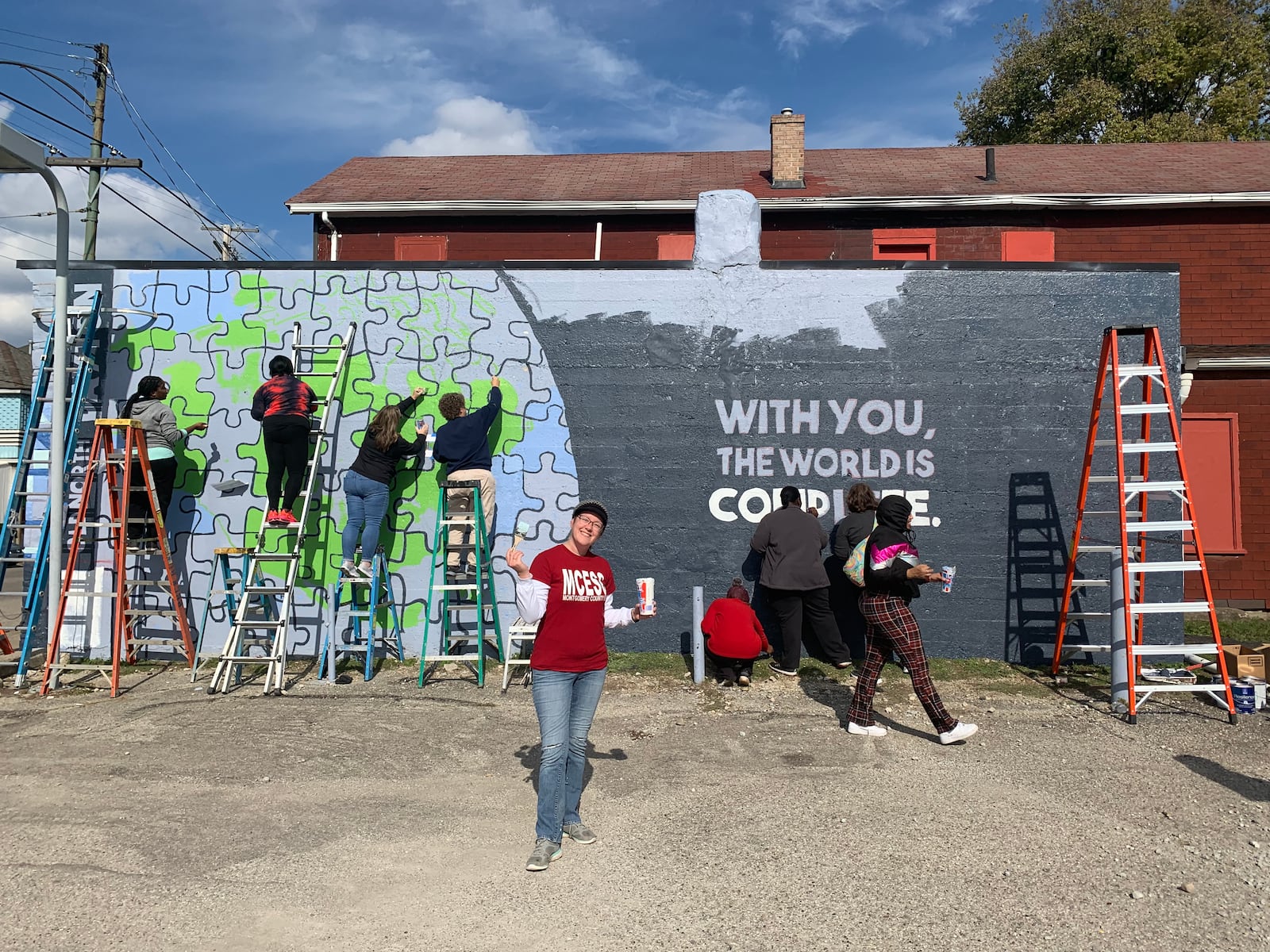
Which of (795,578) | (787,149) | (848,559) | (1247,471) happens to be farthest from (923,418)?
(787,149)

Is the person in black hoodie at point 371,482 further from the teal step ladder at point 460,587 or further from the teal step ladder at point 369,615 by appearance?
the teal step ladder at point 460,587

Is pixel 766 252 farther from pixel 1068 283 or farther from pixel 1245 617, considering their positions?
pixel 1245 617

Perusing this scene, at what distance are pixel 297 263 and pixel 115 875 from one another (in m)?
5.97

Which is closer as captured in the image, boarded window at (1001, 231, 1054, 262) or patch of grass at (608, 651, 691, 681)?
patch of grass at (608, 651, 691, 681)

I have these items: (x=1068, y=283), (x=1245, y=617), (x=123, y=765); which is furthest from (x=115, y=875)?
(x=1245, y=617)

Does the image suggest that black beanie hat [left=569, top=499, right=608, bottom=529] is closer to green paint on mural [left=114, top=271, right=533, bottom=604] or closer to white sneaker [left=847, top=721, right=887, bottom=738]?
white sneaker [left=847, top=721, right=887, bottom=738]

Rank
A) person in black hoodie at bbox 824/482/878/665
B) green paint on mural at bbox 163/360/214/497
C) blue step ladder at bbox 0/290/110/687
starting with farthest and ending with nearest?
green paint on mural at bbox 163/360/214/497
person in black hoodie at bbox 824/482/878/665
blue step ladder at bbox 0/290/110/687

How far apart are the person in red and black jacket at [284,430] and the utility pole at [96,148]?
560 inches

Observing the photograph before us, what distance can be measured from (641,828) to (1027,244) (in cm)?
1353

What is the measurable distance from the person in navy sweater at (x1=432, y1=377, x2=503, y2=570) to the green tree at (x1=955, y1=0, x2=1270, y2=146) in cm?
2073

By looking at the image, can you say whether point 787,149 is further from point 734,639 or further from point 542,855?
point 542,855

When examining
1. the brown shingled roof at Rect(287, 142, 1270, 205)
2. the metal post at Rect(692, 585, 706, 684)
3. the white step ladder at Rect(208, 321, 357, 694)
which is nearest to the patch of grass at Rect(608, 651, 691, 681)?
the metal post at Rect(692, 585, 706, 684)

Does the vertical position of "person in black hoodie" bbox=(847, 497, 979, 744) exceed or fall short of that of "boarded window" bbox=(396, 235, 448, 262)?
it falls short

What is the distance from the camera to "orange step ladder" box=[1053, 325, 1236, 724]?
6531 millimetres
